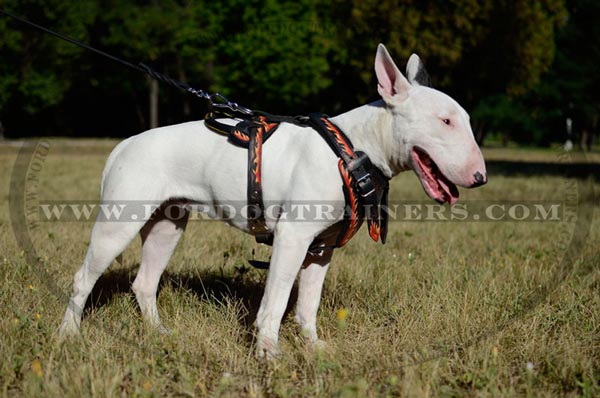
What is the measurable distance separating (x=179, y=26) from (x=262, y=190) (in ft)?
105

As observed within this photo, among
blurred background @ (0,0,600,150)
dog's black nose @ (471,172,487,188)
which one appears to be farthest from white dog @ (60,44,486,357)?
blurred background @ (0,0,600,150)

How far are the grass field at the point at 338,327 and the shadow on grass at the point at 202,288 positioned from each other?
0.08ft

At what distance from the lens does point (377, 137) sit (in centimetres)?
A: 290

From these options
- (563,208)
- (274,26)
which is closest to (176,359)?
(563,208)

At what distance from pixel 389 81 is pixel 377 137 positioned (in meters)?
0.29

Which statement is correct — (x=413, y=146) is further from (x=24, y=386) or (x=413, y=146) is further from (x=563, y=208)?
(x=563, y=208)

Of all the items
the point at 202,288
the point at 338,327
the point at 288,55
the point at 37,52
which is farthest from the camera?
the point at 37,52

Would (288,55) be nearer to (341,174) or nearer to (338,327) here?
(338,327)

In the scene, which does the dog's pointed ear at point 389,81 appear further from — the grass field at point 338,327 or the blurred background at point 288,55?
the blurred background at point 288,55

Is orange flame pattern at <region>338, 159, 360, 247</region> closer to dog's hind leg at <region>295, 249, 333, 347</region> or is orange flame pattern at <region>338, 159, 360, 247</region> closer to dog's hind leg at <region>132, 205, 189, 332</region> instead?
dog's hind leg at <region>295, 249, 333, 347</region>

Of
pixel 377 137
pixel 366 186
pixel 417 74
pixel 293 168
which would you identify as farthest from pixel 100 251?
pixel 417 74

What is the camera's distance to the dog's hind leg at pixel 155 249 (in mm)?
3641

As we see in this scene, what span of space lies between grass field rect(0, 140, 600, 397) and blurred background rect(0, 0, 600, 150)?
1277 centimetres

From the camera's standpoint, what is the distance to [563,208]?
29.8 ft
